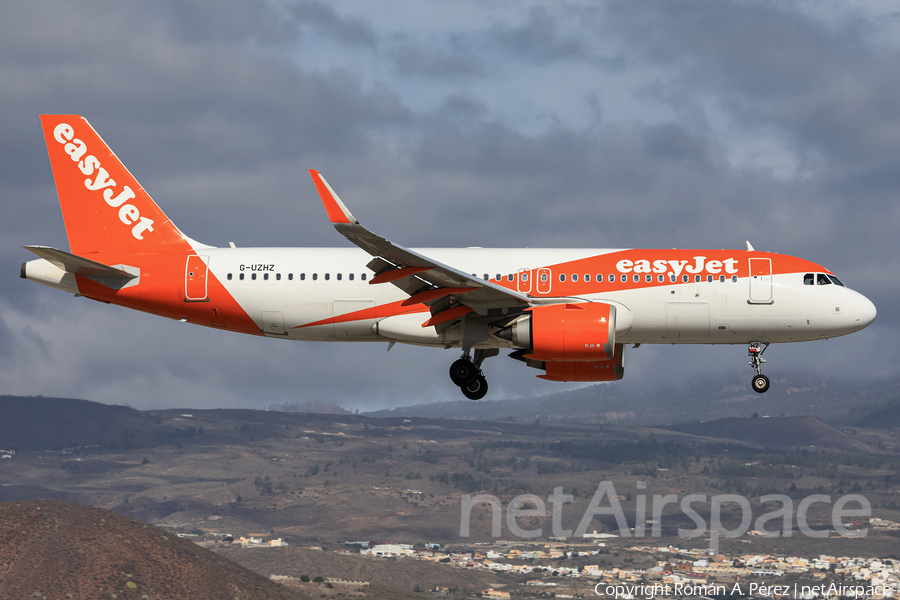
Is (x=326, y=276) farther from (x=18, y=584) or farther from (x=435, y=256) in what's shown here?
(x=18, y=584)

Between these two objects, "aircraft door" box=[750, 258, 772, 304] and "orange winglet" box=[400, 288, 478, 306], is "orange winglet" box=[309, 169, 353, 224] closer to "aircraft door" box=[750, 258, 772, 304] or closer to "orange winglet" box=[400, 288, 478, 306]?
"orange winglet" box=[400, 288, 478, 306]

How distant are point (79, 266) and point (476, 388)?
1703cm

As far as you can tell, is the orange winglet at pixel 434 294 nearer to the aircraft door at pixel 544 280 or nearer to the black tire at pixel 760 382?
the aircraft door at pixel 544 280

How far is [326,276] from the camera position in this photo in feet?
135

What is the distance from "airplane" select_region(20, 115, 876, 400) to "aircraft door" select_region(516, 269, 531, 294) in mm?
51

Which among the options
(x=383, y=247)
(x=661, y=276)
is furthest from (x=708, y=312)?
(x=383, y=247)

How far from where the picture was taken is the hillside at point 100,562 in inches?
5492

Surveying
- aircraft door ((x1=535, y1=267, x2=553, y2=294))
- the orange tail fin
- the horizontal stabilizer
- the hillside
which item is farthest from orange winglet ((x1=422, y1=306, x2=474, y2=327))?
the hillside

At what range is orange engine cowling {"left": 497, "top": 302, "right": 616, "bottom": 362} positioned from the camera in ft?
123

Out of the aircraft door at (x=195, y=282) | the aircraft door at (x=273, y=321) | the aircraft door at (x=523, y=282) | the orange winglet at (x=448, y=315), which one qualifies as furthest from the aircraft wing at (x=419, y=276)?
the aircraft door at (x=195, y=282)

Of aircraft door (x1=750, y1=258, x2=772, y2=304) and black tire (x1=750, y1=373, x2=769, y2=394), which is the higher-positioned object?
aircraft door (x1=750, y1=258, x2=772, y2=304)

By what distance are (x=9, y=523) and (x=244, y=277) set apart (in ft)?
409

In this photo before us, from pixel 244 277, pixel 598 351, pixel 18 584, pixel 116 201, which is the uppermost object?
pixel 116 201

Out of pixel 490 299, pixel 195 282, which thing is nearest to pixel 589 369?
pixel 490 299
